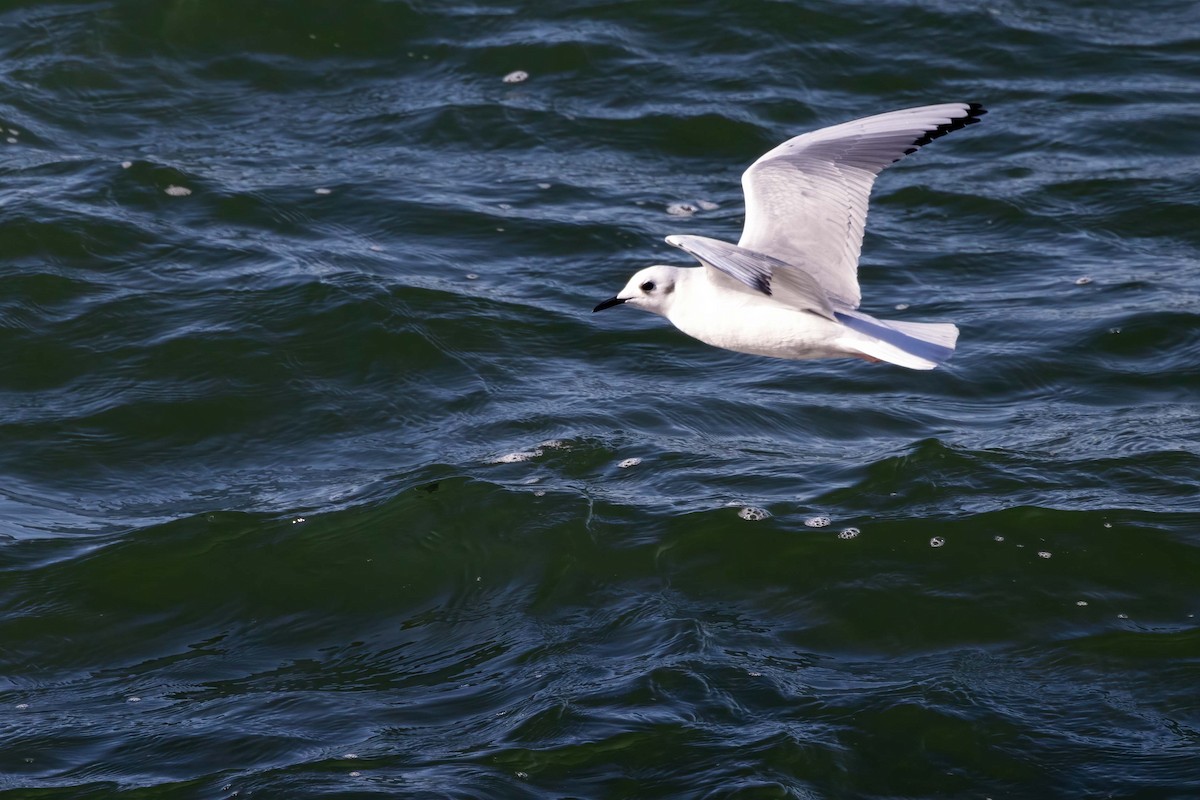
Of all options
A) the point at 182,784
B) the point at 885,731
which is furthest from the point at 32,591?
the point at 885,731

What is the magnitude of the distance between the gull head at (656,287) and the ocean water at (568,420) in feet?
4.24

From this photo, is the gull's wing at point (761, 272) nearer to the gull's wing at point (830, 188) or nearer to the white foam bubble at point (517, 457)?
the gull's wing at point (830, 188)

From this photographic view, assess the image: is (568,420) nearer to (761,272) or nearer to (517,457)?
(517,457)

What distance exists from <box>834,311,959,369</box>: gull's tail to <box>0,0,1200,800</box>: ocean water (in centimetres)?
137

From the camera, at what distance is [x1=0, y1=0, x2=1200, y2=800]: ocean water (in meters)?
6.11

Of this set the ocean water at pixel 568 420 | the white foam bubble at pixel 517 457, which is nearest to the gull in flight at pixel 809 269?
the ocean water at pixel 568 420

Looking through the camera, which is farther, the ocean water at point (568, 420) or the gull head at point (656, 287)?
the gull head at point (656, 287)

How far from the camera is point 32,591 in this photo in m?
7.18

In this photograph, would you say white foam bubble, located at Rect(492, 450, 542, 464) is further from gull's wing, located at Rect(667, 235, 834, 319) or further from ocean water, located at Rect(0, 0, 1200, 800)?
gull's wing, located at Rect(667, 235, 834, 319)

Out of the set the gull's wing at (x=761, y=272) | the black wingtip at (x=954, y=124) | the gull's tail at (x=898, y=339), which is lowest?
the gull's tail at (x=898, y=339)

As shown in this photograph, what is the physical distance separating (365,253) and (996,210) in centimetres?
432

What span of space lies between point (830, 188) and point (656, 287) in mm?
868

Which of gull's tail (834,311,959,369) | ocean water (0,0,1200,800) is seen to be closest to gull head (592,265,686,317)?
gull's tail (834,311,959,369)

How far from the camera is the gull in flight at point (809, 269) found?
6.18 metres
